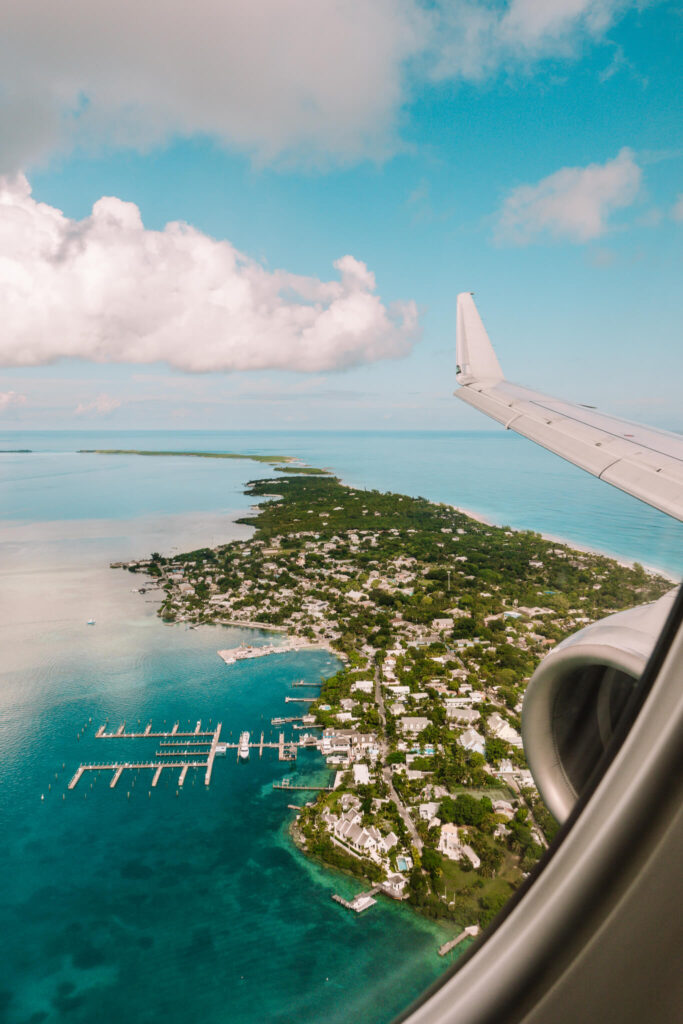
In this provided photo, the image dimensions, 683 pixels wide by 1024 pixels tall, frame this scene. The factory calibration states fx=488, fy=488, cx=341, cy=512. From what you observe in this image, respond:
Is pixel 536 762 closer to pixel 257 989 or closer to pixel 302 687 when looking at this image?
pixel 257 989

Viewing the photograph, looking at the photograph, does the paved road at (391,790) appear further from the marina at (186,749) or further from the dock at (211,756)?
the dock at (211,756)

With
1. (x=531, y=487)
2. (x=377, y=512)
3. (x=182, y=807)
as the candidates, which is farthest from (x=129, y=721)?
(x=531, y=487)

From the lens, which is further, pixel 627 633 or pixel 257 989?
pixel 257 989

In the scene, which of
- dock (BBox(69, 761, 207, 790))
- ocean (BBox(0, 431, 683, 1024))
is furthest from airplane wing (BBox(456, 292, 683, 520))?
dock (BBox(69, 761, 207, 790))

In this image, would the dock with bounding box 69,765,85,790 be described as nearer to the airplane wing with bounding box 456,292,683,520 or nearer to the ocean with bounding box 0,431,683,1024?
the ocean with bounding box 0,431,683,1024

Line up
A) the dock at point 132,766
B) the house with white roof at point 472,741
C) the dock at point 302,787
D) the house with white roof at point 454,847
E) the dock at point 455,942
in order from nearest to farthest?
the dock at point 455,942 → the house with white roof at point 454,847 → the dock at point 302,787 → the house with white roof at point 472,741 → the dock at point 132,766

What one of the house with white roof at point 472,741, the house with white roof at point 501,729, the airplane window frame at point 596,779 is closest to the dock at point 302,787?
the house with white roof at point 472,741

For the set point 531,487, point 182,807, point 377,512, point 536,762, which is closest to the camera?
point 536,762

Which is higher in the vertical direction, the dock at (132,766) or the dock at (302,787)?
the dock at (302,787)
